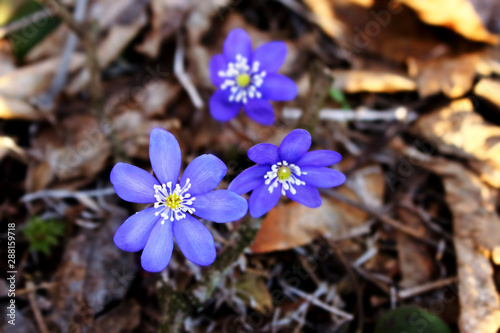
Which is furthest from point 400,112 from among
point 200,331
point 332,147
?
point 200,331

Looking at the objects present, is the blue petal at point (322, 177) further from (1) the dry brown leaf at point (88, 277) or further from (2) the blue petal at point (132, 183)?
(1) the dry brown leaf at point (88, 277)

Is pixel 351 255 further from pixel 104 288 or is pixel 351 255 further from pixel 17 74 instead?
pixel 17 74

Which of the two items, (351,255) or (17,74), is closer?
(351,255)

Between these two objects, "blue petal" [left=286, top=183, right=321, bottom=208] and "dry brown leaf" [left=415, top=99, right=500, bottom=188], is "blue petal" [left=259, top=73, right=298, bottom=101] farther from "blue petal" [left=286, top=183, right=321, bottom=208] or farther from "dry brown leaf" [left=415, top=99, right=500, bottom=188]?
"dry brown leaf" [left=415, top=99, right=500, bottom=188]

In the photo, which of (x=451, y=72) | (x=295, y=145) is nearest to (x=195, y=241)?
(x=295, y=145)

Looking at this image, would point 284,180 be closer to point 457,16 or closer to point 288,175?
point 288,175

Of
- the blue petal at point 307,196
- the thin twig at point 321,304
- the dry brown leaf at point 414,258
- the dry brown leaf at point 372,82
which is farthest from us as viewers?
the dry brown leaf at point 372,82

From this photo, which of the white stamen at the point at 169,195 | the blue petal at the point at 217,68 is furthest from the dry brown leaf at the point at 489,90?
the white stamen at the point at 169,195
